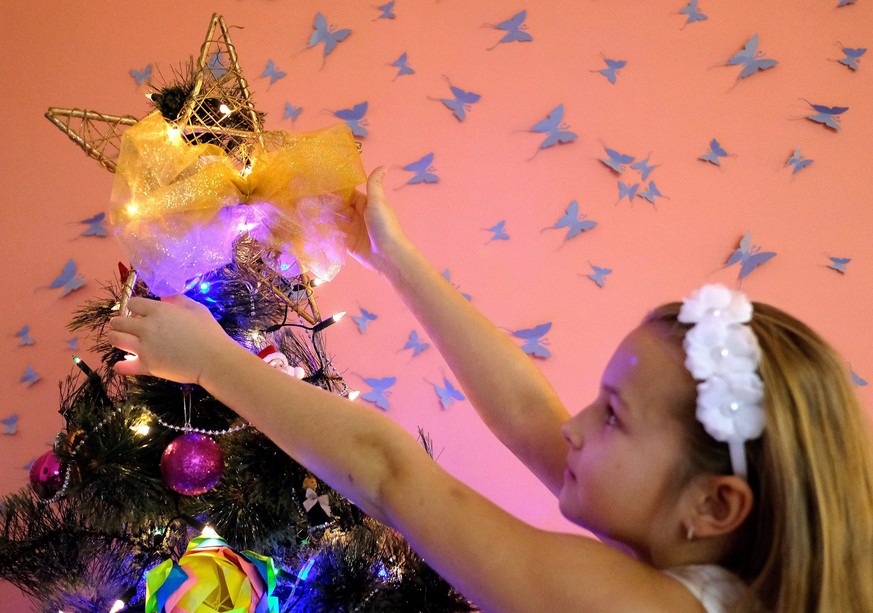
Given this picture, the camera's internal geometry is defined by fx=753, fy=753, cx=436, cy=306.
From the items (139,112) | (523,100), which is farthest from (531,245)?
(139,112)

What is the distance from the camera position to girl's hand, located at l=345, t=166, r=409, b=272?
2.49 ft

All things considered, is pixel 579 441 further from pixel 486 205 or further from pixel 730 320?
pixel 486 205

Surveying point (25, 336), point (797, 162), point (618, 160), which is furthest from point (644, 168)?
point (25, 336)

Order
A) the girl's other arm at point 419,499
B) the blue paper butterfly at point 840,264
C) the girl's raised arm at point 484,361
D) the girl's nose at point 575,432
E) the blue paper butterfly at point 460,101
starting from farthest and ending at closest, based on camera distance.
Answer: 1. the blue paper butterfly at point 460,101
2. the blue paper butterfly at point 840,264
3. the girl's raised arm at point 484,361
4. the girl's nose at point 575,432
5. the girl's other arm at point 419,499

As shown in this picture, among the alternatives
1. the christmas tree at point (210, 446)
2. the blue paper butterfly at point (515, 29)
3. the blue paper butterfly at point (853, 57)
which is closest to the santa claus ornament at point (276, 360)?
the christmas tree at point (210, 446)

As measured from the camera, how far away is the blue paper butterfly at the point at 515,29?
1543mm

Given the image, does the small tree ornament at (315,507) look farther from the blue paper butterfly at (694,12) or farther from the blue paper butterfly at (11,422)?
the blue paper butterfly at (694,12)

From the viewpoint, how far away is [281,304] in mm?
856

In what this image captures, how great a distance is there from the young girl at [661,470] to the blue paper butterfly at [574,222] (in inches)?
34.3

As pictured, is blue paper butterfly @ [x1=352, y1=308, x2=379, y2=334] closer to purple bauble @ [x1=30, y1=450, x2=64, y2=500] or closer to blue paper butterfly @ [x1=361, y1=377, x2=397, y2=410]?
blue paper butterfly @ [x1=361, y1=377, x2=397, y2=410]

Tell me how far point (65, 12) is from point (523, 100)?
1.01 metres

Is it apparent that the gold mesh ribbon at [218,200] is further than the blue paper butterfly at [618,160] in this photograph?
No

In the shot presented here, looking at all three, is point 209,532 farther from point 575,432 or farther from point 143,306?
A: point 575,432

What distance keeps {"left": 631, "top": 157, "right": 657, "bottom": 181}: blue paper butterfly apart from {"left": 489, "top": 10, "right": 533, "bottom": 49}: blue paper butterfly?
0.34m
